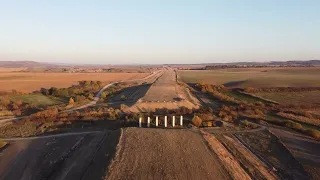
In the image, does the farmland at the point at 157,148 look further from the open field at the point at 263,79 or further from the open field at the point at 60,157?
the open field at the point at 263,79

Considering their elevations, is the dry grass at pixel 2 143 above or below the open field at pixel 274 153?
below

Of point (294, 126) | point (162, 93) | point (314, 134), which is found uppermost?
point (314, 134)

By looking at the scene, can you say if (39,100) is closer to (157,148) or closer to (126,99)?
(126,99)

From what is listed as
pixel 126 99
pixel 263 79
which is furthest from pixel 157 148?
pixel 263 79

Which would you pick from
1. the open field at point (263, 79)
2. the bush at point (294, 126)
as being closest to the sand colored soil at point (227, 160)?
the bush at point (294, 126)

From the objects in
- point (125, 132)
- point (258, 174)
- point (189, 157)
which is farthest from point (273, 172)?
point (125, 132)

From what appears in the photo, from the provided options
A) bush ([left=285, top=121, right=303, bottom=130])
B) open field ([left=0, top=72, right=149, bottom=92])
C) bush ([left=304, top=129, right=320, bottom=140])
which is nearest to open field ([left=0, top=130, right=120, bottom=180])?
bush ([left=304, top=129, right=320, bottom=140])

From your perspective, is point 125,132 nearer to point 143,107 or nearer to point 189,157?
point 189,157
